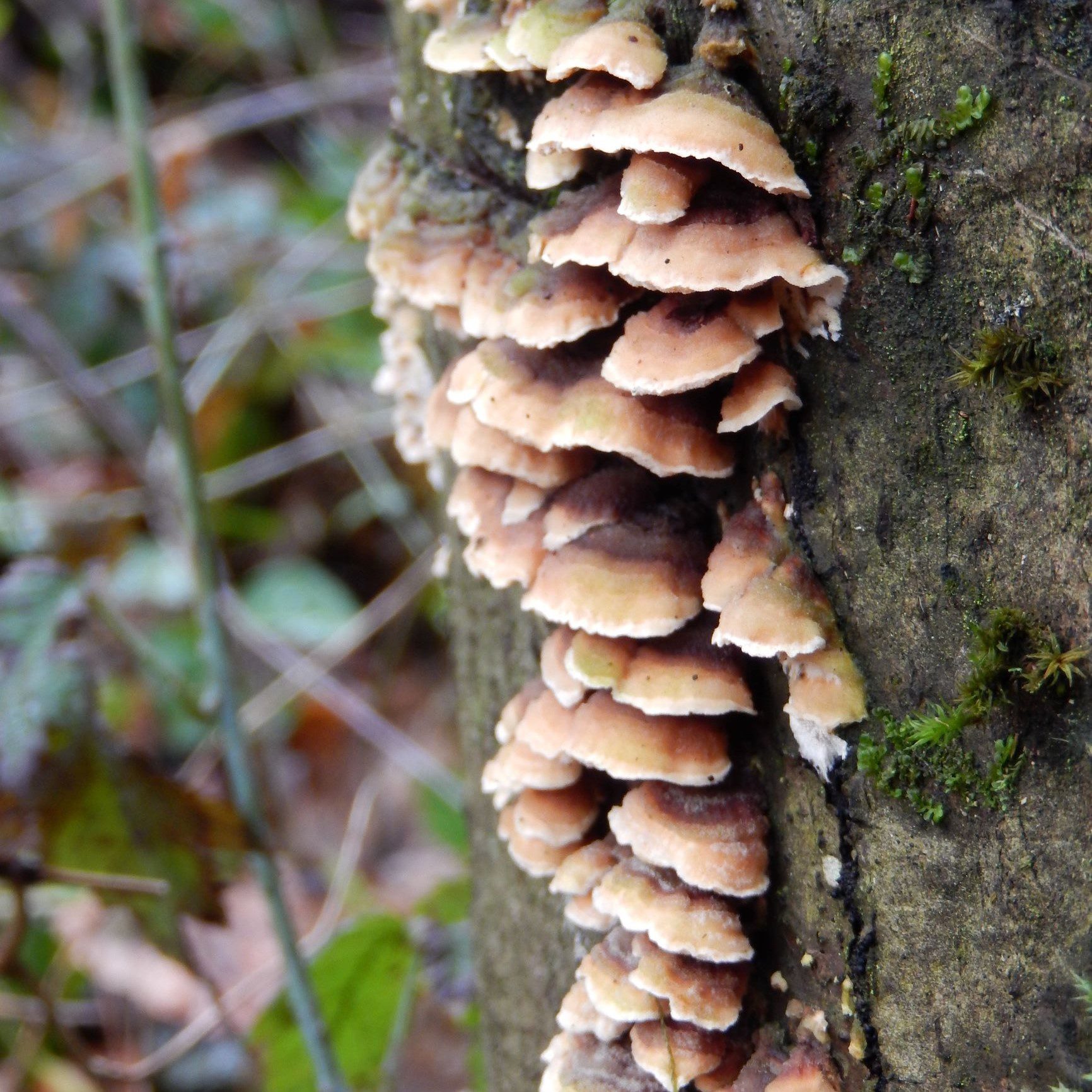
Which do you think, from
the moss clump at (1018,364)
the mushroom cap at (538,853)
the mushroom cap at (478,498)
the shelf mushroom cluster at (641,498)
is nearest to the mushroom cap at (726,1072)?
the shelf mushroom cluster at (641,498)

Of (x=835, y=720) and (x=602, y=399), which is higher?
(x=602, y=399)

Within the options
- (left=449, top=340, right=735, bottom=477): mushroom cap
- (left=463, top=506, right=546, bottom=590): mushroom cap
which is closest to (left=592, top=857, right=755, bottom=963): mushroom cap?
(left=463, top=506, right=546, bottom=590): mushroom cap

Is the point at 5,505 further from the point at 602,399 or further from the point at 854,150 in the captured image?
the point at 854,150

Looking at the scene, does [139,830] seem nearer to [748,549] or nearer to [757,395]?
[748,549]

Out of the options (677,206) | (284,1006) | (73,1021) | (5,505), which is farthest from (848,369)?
(73,1021)

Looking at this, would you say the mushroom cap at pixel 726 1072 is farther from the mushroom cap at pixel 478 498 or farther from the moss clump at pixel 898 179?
the moss clump at pixel 898 179
